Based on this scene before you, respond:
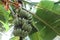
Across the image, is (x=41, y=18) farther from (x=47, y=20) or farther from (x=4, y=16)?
(x=4, y=16)

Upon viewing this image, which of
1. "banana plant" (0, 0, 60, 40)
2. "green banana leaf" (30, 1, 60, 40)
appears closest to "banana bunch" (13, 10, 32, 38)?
"banana plant" (0, 0, 60, 40)

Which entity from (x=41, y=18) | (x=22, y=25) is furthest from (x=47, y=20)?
(x=22, y=25)

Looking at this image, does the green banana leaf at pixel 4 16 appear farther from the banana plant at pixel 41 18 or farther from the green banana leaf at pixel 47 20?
the green banana leaf at pixel 47 20

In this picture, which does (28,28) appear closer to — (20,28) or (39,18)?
(20,28)

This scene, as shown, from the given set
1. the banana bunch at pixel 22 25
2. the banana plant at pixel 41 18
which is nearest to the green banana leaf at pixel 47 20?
the banana plant at pixel 41 18

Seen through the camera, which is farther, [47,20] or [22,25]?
[47,20]

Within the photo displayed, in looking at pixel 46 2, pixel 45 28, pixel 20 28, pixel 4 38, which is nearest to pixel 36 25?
pixel 45 28

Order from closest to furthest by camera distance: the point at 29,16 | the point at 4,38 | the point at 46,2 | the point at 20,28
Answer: the point at 20,28 < the point at 29,16 < the point at 46,2 < the point at 4,38

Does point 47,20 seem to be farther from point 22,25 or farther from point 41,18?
point 22,25

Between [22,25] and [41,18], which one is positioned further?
[41,18]
